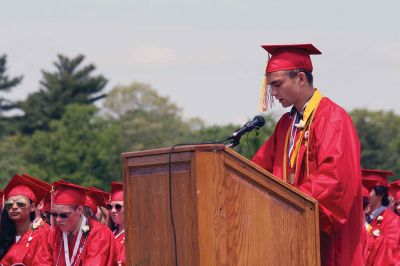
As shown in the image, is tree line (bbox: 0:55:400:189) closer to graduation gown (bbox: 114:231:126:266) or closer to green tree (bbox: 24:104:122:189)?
green tree (bbox: 24:104:122:189)

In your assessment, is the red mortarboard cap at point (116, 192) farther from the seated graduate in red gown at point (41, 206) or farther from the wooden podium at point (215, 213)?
the wooden podium at point (215, 213)

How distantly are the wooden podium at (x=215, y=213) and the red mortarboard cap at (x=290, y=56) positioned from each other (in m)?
1.04

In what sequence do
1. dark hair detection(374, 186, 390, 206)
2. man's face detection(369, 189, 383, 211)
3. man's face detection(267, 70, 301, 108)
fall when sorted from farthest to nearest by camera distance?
dark hair detection(374, 186, 390, 206) → man's face detection(369, 189, 383, 211) → man's face detection(267, 70, 301, 108)

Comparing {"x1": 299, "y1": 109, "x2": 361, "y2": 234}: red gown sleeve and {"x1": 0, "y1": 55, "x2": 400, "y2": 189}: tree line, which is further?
{"x1": 0, "y1": 55, "x2": 400, "y2": 189}: tree line

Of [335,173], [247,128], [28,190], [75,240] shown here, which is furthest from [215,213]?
[28,190]

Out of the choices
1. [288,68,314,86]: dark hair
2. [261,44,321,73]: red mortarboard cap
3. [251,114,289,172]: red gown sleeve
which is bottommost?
[251,114,289,172]: red gown sleeve

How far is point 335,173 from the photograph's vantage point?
654 centimetres

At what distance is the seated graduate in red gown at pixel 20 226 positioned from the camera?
12.5 meters

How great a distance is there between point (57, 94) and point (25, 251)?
77.7 metres

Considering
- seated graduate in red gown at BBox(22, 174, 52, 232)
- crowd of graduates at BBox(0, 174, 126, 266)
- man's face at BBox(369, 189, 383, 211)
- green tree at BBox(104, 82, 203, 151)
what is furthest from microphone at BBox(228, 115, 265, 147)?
green tree at BBox(104, 82, 203, 151)

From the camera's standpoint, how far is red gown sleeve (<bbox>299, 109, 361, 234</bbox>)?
21.3 feet

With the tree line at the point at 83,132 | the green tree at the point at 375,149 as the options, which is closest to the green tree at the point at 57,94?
the tree line at the point at 83,132

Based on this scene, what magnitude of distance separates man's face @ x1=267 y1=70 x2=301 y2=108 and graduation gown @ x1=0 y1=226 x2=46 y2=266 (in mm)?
5924

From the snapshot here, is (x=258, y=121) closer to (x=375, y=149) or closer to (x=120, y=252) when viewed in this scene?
(x=120, y=252)
